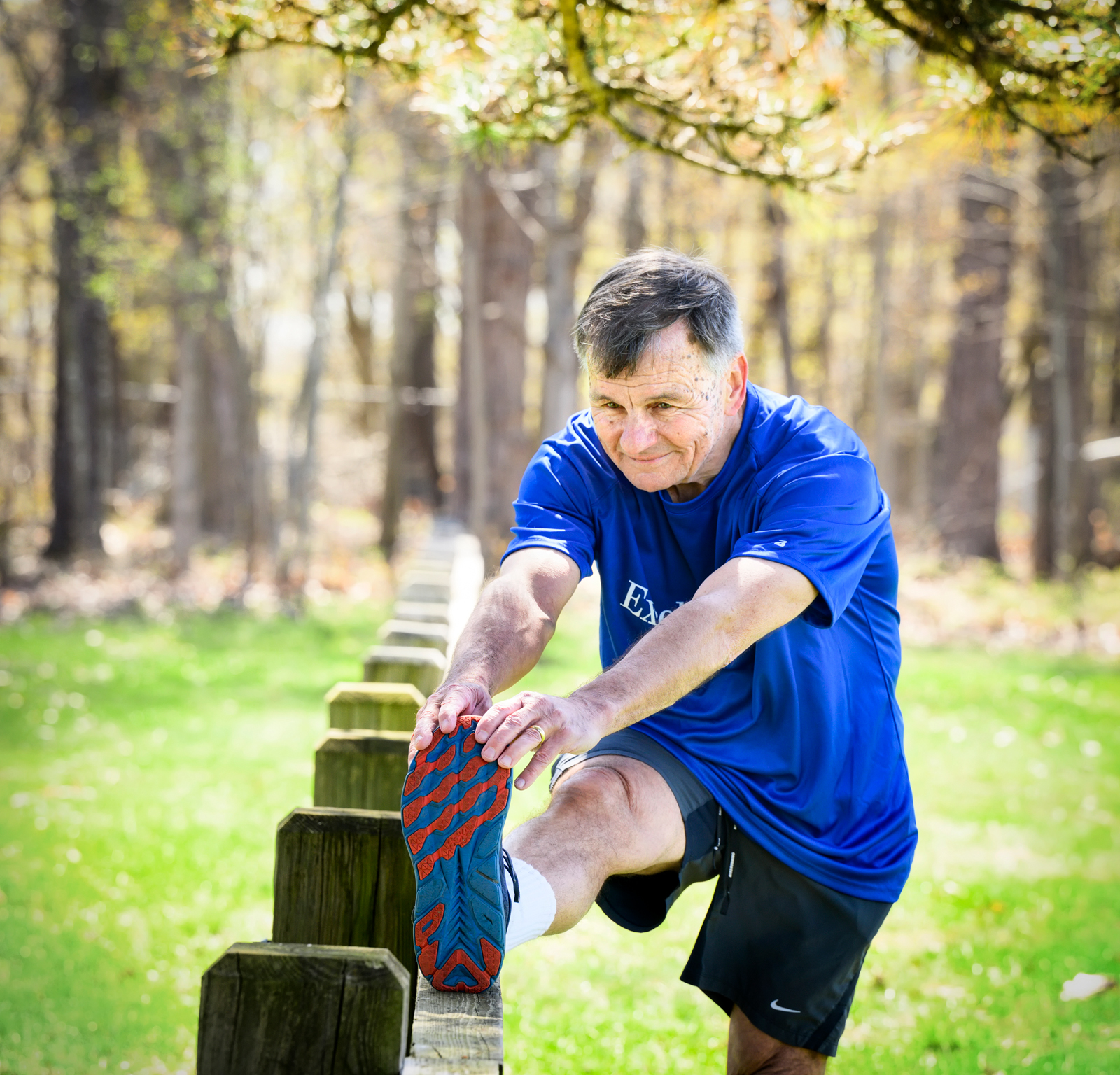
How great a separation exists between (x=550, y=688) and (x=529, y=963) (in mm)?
3737

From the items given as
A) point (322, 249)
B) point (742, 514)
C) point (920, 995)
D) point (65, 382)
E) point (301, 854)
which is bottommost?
point (920, 995)

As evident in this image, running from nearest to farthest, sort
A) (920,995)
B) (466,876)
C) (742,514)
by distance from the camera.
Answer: (466,876), (742,514), (920,995)

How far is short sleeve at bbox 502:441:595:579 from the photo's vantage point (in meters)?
2.64

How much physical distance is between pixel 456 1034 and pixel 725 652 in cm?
82

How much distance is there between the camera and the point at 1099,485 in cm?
2008

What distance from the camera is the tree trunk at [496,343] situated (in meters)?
10.7

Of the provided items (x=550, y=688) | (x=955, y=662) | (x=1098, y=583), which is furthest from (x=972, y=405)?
(x=550, y=688)

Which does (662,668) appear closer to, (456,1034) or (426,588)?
(456,1034)

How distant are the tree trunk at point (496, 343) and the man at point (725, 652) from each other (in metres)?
8.03

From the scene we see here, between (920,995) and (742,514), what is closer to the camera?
(742,514)

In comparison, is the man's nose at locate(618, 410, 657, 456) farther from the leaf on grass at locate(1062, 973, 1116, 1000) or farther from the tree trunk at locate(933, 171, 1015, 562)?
the tree trunk at locate(933, 171, 1015, 562)

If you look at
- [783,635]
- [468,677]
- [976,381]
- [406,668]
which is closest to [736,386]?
[783,635]

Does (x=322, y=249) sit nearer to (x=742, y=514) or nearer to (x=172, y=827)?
(x=172, y=827)

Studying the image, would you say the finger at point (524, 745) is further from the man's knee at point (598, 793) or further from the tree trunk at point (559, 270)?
the tree trunk at point (559, 270)
